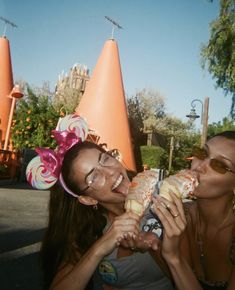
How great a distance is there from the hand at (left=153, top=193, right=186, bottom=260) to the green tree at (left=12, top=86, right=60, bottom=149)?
1674 centimetres

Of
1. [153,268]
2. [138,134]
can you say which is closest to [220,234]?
[153,268]

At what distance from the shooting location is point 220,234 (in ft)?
7.22

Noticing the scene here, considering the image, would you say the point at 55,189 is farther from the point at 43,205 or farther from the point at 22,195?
the point at 22,195

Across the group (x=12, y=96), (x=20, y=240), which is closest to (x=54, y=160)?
(x=20, y=240)

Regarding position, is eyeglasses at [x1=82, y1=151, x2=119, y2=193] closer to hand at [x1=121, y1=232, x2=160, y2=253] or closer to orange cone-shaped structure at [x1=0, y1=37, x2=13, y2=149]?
hand at [x1=121, y1=232, x2=160, y2=253]

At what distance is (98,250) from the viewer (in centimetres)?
190

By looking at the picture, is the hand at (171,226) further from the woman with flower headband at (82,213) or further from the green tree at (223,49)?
the green tree at (223,49)

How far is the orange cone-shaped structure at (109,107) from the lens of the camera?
64.0 ft

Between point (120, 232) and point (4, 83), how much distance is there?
19.4 m

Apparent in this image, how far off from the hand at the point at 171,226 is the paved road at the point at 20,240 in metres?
3.04

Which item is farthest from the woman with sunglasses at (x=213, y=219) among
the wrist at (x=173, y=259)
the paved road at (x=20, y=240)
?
the paved road at (x=20, y=240)

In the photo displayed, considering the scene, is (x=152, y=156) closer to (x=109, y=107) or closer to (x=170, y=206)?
(x=109, y=107)

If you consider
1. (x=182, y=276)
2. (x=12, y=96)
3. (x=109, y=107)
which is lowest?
(x=182, y=276)

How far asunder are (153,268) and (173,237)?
422 millimetres
